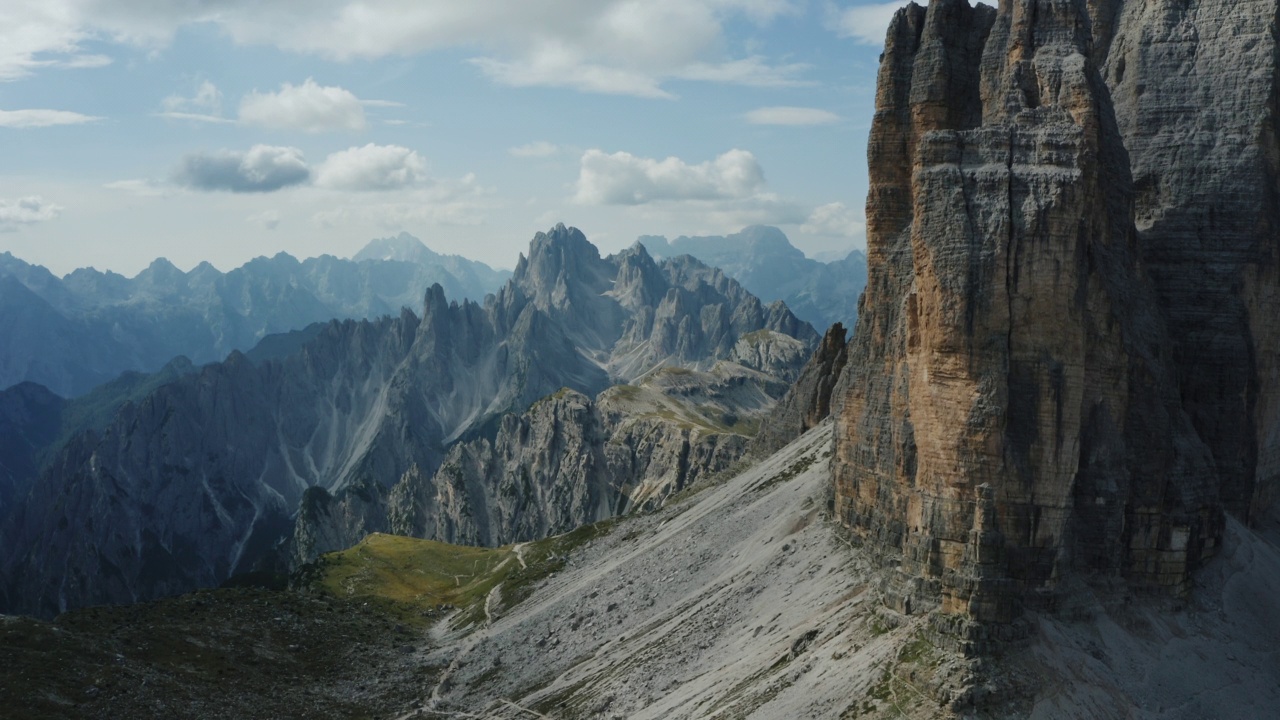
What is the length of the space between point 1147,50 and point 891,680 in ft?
147

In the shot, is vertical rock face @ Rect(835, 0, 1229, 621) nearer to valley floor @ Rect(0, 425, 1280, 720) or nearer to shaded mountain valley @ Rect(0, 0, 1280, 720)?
shaded mountain valley @ Rect(0, 0, 1280, 720)

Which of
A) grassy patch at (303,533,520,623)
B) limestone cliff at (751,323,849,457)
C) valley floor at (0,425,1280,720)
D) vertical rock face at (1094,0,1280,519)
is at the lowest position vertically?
grassy patch at (303,533,520,623)

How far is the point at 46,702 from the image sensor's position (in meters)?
60.3

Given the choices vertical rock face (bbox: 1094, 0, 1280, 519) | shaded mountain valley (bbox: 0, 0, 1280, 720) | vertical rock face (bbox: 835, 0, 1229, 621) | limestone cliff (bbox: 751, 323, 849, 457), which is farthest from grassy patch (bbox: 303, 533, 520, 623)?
vertical rock face (bbox: 1094, 0, 1280, 519)

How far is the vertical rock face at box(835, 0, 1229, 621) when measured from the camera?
43531mm

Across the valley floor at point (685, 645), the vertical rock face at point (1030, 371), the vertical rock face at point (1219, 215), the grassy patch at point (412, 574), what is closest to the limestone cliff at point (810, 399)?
the valley floor at point (685, 645)

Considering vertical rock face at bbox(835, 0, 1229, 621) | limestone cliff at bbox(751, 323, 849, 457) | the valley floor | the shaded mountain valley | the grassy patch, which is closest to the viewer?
vertical rock face at bbox(835, 0, 1229, 621)

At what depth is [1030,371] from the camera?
4412 centimetres

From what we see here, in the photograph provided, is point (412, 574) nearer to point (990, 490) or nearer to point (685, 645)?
point (685, 645)

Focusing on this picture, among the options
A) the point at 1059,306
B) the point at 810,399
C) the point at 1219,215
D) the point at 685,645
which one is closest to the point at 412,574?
the point at 810,399

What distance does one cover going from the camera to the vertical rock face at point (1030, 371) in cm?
4353

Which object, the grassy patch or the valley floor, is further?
the grassy patch

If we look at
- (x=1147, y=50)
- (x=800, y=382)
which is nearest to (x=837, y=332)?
(x=800, y=382)

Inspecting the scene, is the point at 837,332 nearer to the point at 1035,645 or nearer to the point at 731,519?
the point at 731,519
